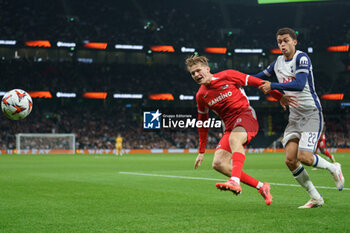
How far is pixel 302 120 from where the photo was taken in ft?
24.0

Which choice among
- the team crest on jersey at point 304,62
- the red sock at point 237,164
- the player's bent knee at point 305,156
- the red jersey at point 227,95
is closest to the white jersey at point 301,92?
the team crest on jersey at point 304,62

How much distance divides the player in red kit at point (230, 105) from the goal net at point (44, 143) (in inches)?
1491

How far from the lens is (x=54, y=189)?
10.8 meters

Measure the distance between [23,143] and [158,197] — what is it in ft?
122

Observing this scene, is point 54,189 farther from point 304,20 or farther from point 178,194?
point 304,20

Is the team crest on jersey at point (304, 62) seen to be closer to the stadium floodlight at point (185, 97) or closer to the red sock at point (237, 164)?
the red sock at point (237, 164)

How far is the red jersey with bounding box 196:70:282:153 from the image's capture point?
7.12 m

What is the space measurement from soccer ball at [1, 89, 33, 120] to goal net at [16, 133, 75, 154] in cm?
2940

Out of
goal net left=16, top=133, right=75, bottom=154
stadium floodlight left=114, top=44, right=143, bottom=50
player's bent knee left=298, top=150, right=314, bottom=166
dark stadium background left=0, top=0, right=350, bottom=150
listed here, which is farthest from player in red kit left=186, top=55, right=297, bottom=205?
stadium floodlight left=114, top=44, right=143, bottom=50

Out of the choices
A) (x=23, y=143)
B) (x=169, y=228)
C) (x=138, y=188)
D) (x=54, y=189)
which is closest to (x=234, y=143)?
(x=169, y=228)

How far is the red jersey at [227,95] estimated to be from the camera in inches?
280

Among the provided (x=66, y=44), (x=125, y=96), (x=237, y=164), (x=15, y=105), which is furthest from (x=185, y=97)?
(x=237, y=164)

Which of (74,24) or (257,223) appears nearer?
(257,223)

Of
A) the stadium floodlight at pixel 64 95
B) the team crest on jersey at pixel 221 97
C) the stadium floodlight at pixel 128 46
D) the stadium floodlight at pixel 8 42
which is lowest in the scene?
the team crest on jersey at pixel 221 97
